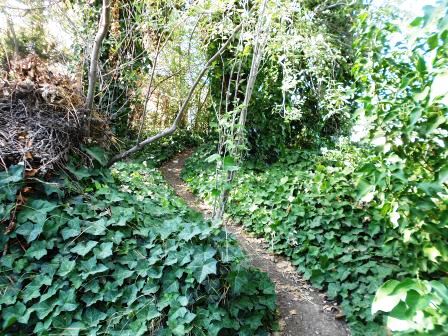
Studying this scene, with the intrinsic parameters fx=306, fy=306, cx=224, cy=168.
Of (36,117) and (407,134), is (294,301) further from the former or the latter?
(36,117)

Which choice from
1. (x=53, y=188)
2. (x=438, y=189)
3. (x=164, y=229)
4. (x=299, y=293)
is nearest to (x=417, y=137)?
(x=438, y=189)

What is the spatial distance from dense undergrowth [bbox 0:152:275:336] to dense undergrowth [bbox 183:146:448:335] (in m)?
1.02

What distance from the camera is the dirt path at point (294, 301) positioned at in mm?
2650

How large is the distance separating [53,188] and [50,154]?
0.26 meters

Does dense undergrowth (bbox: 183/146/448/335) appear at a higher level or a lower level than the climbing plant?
lower

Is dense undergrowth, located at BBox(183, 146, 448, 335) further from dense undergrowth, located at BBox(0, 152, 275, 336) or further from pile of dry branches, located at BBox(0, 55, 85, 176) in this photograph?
pile of dry branches, located at BBox(0, 55, 85, 176)

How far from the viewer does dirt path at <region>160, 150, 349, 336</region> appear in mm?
2650

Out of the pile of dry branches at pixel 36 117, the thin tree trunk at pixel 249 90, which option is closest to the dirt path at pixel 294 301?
the thin tree trunk at pixel 249 90

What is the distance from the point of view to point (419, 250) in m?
1.92

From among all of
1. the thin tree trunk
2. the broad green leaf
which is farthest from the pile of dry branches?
the thin tree trunk

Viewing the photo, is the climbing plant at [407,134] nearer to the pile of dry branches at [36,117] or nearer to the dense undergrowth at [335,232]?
the dense undergrowth at [335,232]

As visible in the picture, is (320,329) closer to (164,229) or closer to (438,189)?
(164,229)

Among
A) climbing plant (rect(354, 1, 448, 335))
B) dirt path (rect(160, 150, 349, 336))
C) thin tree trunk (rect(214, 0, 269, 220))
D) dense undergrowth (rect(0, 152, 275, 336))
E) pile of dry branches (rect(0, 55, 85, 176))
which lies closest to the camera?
climbing plant (rect(354, 1, 448, 335))

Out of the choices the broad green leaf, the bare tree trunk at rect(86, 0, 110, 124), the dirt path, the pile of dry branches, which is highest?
the bare tree trunk at rect(86, 0, 110, 124)
